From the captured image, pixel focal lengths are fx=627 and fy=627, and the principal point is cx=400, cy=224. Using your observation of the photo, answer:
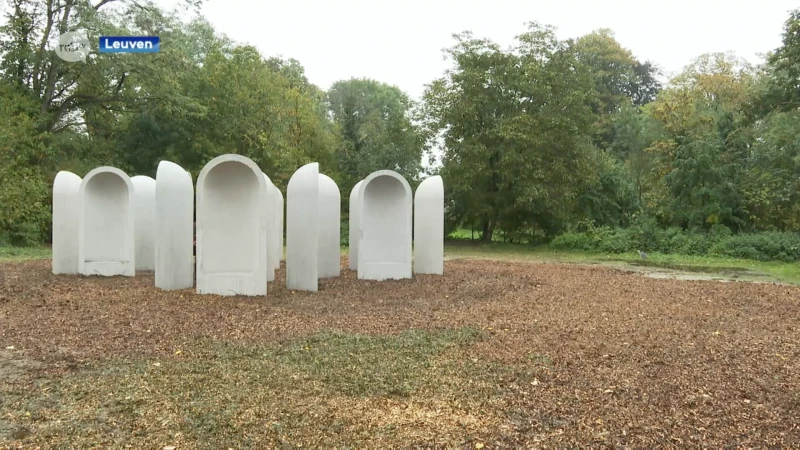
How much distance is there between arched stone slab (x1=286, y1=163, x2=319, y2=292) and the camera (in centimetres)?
988

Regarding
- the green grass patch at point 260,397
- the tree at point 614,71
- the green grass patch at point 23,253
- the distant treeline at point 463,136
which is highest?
the tree at point 614,71

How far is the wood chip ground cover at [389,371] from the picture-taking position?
397 cm

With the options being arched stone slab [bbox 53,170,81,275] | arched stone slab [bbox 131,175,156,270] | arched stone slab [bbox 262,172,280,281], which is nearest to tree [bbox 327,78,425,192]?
arched stone slab [bbox 262,172,280,281]

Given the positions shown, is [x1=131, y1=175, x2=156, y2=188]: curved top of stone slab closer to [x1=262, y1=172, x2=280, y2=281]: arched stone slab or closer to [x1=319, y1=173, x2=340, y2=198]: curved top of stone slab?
[x1=262, y1=172, x2=280, y2=281]: arched stone slab

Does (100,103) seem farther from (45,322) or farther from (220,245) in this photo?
(45,322)

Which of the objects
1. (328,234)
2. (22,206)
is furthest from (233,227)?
(22,206)

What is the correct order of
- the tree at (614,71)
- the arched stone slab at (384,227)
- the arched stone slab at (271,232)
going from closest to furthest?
the arched stone slab at (271,232) < the arched stone slab at (384,227) < the tree at (614,71)

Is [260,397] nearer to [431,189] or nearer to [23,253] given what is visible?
[431,189]

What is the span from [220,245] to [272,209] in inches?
121

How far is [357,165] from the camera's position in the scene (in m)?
27.5

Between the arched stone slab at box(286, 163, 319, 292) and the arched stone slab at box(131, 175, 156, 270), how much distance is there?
14.4 ft

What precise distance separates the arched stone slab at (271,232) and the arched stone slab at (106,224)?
2560 mm

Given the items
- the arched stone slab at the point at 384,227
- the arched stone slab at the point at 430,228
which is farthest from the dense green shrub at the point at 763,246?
the arched stone slab at the point at 384,227

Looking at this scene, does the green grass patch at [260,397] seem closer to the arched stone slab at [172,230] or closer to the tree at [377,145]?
the arched stone slab at [172,230]
